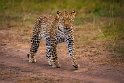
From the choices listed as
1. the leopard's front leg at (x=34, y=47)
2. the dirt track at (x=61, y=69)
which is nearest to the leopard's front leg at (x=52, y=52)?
the dirt track at (x=61, y=69)

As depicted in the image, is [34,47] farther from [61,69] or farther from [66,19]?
[66,19]

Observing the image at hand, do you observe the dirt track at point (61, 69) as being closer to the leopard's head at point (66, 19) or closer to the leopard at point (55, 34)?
the leopard at point (55, 34)

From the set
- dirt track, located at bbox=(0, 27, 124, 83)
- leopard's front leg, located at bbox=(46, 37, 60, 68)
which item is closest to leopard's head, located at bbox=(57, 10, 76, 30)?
leopard's front leg, located at bbox=(46, 37, 60, 68)

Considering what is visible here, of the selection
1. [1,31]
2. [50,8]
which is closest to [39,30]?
[1,31]

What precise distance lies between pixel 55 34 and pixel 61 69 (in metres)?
0.82

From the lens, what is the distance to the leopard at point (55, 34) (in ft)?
39.6

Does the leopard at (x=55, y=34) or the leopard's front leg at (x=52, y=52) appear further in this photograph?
the leopard's front leg at (x=52, y=52)

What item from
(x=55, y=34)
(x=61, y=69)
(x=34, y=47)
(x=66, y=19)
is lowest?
(x=61, y=69)

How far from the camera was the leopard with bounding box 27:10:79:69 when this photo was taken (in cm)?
1206

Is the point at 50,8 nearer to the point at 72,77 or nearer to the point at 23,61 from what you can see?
the point at 23,61

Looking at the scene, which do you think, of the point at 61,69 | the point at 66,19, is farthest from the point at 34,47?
the point at 66,19

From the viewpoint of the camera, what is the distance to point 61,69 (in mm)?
12242

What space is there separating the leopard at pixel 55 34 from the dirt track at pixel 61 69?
0.77 ft

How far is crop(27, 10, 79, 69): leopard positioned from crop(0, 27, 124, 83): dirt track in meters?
0.23
